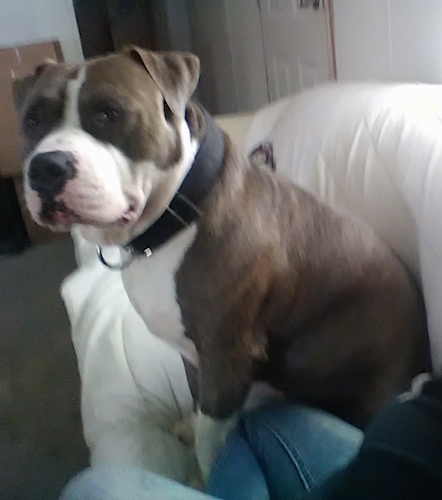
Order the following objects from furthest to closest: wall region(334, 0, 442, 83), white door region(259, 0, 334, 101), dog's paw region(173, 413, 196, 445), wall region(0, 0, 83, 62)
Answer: wall region(0, 0, 83, 62), white door region(259, 0, 334, 101), wall region(334, 0, 442, 83), dog's paw region(173, 413, 196, 445)

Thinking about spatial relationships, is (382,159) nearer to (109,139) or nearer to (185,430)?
(109,139)

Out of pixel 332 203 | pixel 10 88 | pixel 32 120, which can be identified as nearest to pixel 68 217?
pixel 32 120

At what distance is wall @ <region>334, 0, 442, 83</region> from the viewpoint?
1.52 meters

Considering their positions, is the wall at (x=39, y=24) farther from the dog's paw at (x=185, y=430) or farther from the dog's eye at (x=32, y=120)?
the dog's paw at (x=185, y=430)

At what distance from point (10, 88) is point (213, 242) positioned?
2.38m

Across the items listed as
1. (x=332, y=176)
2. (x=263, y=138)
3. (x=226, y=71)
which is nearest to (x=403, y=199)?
(x=332, y=176)

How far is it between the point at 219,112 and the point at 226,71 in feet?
1.16

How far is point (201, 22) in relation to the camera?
3598 millimetres

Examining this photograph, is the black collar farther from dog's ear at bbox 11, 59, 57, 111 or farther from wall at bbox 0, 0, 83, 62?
wall at bbox 0, 0, 83, 62

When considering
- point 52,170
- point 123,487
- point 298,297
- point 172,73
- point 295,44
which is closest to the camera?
point 123,487

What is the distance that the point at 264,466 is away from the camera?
3.36 feet

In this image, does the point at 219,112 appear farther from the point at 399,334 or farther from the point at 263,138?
the point at 399,334

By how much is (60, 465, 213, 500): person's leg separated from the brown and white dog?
0.95ft

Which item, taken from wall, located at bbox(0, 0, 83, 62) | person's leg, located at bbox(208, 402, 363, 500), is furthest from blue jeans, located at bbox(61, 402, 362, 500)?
wall, located at bbox(0, 0, 83, 62)
